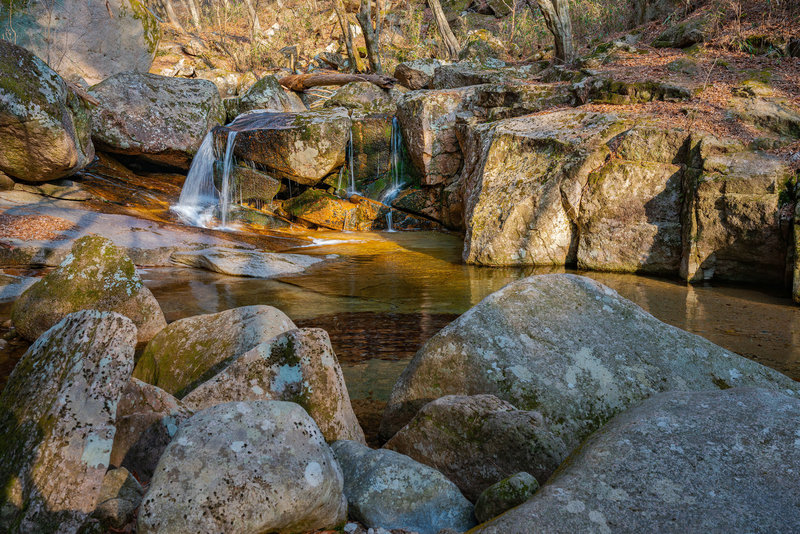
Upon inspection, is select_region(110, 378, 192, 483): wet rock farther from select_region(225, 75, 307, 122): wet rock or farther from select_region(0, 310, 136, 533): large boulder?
select_region(225, 75, 307, 122): wet rock

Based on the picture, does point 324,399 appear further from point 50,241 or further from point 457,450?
point 50,241

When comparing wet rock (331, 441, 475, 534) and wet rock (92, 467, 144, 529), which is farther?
wet rock (331, 441, 475, 534)

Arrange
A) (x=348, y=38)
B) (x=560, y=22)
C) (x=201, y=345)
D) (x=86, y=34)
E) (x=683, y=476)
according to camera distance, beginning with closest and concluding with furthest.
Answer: (x=683, y=476) < (x=201, y=345) < (x=560, y=22) < (x=86, y=34) < (x=348, y=38)

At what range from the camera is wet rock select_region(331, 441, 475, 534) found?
2.10 meters

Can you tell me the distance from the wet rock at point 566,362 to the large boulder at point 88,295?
3675 mm

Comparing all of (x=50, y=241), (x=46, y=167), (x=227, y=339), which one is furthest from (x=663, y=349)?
(x=46, y=167)

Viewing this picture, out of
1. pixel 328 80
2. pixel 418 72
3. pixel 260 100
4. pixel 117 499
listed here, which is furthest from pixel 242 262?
pixel 328 80

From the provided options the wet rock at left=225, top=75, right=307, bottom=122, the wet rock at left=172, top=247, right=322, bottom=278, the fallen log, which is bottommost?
the wet rock at left=172, top=247, right=322, bottom=278

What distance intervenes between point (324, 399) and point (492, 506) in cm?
121

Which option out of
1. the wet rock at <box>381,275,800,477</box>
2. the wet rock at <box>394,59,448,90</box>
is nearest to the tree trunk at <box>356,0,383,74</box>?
the wet rock at <box>394,59,448,90</box>

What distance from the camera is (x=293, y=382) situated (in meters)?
2.87

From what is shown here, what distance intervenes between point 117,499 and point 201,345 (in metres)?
1.83

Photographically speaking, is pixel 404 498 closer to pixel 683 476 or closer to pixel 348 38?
pixel 683 476

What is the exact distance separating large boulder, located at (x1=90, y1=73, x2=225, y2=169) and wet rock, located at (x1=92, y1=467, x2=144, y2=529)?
1445cm
